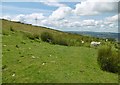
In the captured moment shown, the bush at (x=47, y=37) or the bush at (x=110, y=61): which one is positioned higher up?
the bush at (x=47, y=37)

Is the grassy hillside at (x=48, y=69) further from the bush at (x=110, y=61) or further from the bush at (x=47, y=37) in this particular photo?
the bush at (x=47, y=37)

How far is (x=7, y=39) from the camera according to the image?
24984mm

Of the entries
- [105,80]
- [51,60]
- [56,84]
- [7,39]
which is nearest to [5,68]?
[51,60]

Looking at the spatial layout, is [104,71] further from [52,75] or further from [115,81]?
[52,75]

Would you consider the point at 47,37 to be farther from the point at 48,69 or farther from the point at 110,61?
the point at 48,69

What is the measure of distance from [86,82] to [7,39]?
13.1m

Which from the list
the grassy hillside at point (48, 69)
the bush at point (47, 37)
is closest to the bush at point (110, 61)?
the grassy hillside at point (48, 69)

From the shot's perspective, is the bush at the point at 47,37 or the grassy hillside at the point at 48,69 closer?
the grassy hillside at the point at 48,69

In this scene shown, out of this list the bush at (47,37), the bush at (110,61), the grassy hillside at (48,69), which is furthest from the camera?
the bush at (47,37)

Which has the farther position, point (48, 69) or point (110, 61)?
point (110, 61)

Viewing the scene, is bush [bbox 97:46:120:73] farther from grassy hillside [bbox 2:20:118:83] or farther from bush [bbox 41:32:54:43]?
bush [bbox 41:32:54:43]

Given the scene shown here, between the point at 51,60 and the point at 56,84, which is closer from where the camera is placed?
the point at 56,84

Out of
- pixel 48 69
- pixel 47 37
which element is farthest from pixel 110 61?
pixel 47 37

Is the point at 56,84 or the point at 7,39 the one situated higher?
the point at 7,39
